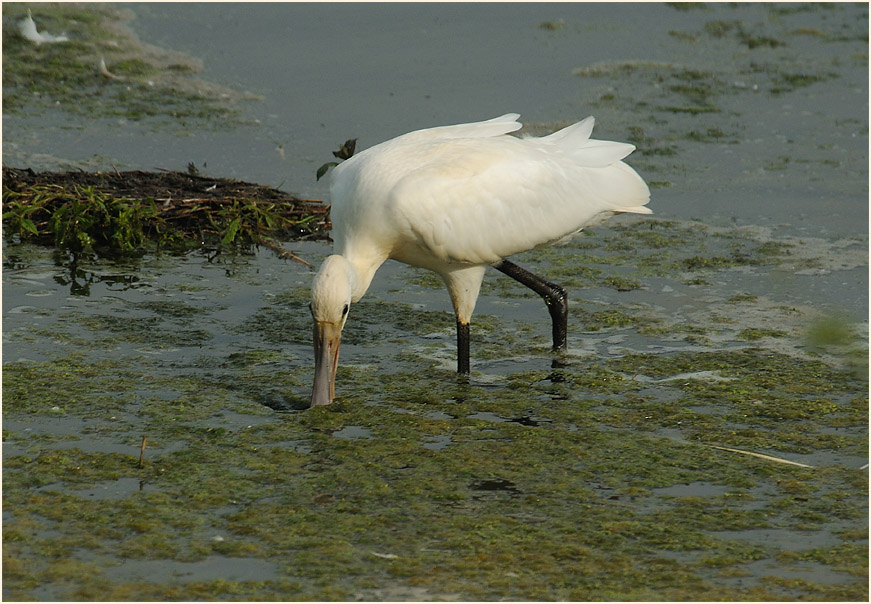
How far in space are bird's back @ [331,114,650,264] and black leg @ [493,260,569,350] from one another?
25 cm

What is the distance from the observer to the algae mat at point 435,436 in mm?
4863

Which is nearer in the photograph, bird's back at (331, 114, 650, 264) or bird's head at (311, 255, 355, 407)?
bird's head at (311, 255, 355, 407)

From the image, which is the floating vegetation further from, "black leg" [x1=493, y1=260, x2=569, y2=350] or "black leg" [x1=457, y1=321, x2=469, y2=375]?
"black leg" [x1=457, y1=321, x2=469, y2=375]

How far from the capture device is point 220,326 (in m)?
7.96

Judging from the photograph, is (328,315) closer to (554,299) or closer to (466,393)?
(466,393)

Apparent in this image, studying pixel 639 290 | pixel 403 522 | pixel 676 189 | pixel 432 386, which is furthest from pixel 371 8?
pixel 403 522

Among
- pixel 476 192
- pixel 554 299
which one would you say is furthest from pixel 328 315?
pixel 554 299

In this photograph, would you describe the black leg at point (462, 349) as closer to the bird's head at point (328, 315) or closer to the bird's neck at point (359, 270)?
the bird's neck at point (359, 270)

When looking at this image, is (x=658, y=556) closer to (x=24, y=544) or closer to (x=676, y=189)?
(x=24, y=544)

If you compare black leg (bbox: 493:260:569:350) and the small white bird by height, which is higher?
the small white bird

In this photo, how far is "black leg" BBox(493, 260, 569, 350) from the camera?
7.72 metres

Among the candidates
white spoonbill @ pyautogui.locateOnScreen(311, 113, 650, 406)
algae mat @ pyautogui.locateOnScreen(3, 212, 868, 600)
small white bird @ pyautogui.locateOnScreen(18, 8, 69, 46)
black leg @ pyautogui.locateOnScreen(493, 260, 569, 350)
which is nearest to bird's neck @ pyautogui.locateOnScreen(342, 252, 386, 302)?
white spoonbill @ pyautogui.locateOnScreen(311, 113, 650, 406)

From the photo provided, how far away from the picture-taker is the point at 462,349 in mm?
7320

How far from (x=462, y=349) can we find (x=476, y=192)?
0.90 meters
